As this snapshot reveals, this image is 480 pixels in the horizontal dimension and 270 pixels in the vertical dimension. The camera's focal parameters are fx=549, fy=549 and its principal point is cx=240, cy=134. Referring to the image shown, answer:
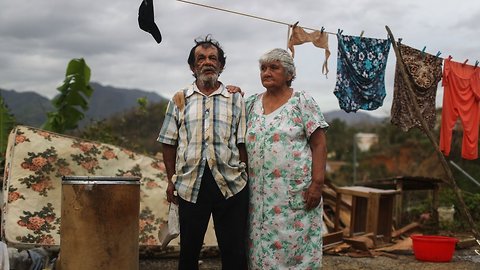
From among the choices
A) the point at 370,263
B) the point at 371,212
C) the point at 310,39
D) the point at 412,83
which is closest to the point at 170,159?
the point at 310,39

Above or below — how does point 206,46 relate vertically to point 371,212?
above

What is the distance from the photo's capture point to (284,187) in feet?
11.3

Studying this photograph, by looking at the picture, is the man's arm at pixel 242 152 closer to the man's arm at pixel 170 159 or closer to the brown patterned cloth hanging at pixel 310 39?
the man's arm at pixel 170 159

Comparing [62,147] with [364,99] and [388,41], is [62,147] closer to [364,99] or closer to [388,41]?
[364,99]

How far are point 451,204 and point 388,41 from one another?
405cm

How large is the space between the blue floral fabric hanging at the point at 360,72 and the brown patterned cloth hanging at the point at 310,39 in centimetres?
15

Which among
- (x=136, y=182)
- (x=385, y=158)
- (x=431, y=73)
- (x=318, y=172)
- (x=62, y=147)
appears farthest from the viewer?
(x=385, y=158)

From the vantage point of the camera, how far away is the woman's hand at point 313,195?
3439mm

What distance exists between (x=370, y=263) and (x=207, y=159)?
283 cm

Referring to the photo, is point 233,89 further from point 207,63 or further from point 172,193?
point 172,193

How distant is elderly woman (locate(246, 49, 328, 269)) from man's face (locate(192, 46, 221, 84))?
32 centimetres

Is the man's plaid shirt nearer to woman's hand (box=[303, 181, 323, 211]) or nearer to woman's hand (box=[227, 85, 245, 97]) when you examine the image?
woman's hand (box=[227, 85, 245, 97])

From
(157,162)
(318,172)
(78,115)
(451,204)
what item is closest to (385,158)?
(451,204)

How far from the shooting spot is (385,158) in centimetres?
2242
